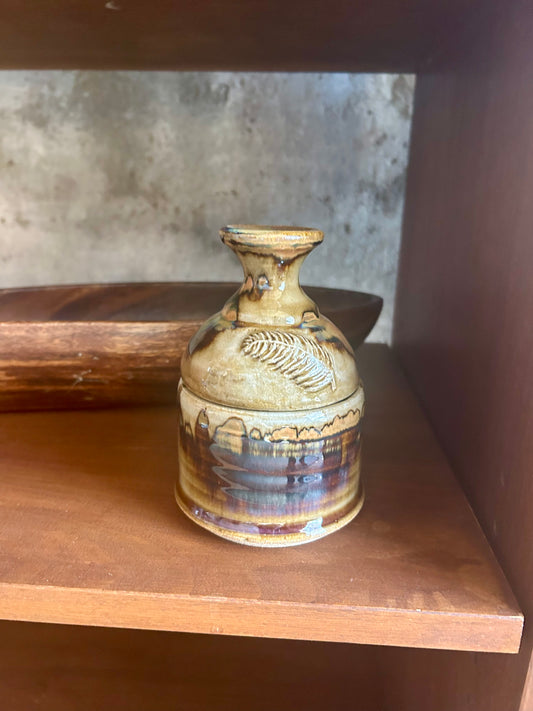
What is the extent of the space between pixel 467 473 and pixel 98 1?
1.83ft

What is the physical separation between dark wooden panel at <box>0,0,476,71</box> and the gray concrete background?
2.0 inches

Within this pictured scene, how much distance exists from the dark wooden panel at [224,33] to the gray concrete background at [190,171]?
5cm

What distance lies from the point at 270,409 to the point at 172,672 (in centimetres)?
53

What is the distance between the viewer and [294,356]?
40 cm

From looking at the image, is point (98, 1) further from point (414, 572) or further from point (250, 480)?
point (414, 572)

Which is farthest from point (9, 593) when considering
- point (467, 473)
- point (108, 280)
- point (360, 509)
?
point (108, 280)

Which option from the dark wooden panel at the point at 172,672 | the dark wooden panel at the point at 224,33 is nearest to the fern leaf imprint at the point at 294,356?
the dark wooden panel at the point at 224,33

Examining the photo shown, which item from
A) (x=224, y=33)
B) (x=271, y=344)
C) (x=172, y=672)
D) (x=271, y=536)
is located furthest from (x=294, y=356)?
(x=172, y=672)

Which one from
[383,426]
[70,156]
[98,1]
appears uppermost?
[98,1]

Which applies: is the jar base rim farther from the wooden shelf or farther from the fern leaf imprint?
the fern leaf imprint

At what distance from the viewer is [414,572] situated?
0.40m

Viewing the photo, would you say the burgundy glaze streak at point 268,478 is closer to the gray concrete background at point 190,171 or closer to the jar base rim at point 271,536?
the jar base rim at point 271,536

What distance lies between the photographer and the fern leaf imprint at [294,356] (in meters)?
0.40

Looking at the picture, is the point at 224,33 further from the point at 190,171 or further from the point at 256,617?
the point at 256,617
